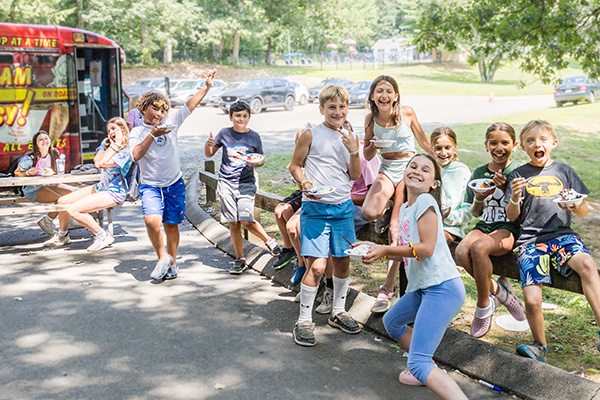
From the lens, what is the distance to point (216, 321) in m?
5.29

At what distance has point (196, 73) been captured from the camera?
51.5m

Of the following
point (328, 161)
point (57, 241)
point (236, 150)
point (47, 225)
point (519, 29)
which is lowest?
point (57, 241)

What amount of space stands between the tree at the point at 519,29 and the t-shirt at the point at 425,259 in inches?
376

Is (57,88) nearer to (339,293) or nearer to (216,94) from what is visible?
(339,293)

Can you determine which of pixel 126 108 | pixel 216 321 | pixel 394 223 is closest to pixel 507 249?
pixel 394 223

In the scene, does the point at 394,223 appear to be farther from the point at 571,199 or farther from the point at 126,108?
the point at 126,108

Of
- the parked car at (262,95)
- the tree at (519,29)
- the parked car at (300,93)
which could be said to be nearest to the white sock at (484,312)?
the tree at (519,29)

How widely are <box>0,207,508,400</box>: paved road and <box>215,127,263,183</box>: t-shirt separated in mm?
1029

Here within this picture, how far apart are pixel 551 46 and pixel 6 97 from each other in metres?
10.9

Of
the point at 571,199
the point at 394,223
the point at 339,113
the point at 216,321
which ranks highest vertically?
the point at 339,113

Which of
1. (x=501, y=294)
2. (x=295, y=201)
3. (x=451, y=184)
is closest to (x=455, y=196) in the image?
(x=451, y=184)

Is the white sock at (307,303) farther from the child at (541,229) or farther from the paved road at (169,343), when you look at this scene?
the child at (541,229)

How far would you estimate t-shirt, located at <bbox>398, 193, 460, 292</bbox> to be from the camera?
3883 millimetres

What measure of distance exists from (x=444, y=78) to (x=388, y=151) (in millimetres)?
56679
